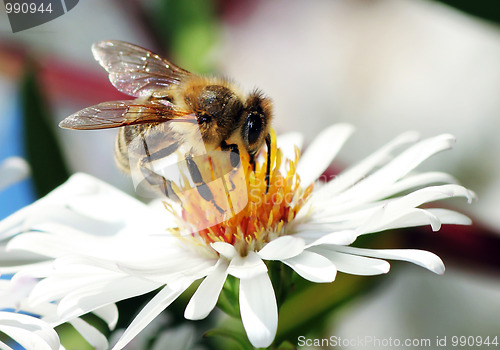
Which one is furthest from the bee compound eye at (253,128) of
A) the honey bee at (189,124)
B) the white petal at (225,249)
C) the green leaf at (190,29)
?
the green leaf at (190,29)

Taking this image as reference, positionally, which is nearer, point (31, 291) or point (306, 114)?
point (31, 291)

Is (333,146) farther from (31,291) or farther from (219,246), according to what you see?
(31,291)

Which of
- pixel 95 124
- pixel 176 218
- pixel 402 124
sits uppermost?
pixel 95 124

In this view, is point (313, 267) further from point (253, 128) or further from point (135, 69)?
point (135, 69)

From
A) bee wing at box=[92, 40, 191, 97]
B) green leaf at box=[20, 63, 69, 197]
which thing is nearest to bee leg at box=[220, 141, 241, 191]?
bee wing at box=[92, 40, 191, 97]

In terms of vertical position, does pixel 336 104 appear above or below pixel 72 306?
below

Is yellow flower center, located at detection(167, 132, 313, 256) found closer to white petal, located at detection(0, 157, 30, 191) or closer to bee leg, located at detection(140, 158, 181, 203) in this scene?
bee leg, located at detection(140, 158, 181, 203)

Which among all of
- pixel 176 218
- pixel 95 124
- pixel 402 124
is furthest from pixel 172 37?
pixel 95 124

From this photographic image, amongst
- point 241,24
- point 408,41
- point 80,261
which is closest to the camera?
point 80,261

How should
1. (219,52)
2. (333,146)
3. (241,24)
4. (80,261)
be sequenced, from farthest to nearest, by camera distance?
(241,24)
(219,52)
(333,146)
(80,261)
